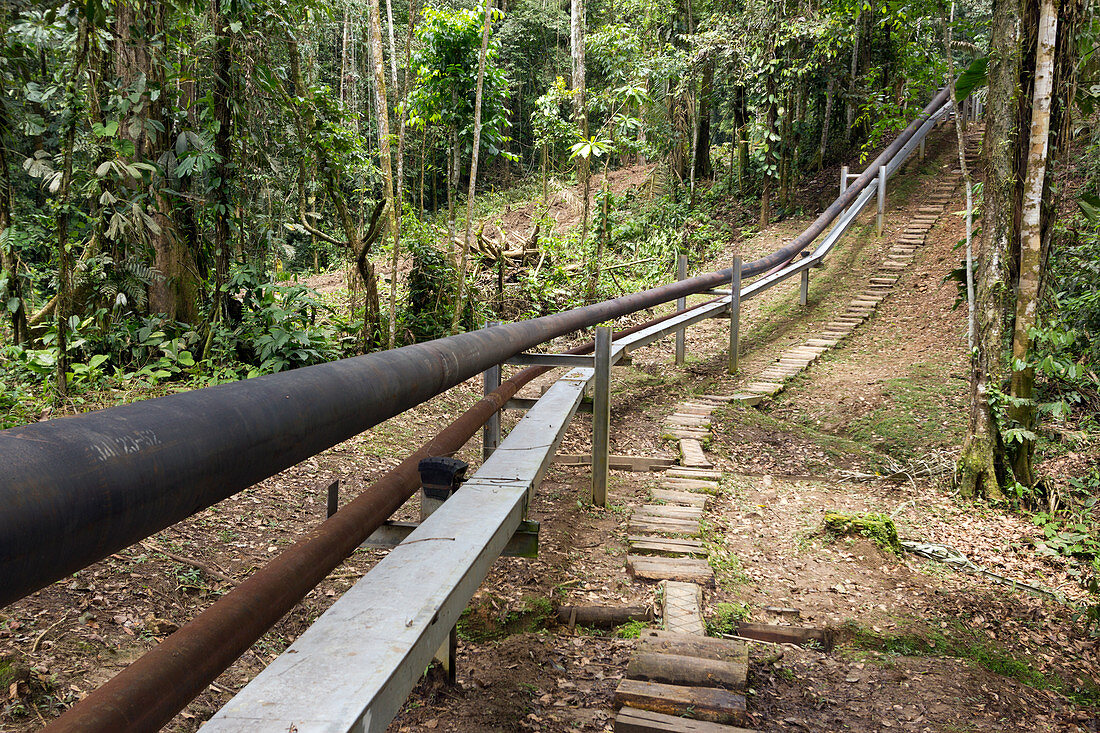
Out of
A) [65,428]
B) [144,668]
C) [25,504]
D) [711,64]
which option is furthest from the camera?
[711,64]

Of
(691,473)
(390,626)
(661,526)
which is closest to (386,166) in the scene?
(691,473)

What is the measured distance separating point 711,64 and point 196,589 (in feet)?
50.9

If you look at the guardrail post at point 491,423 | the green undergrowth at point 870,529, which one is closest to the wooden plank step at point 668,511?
the green undergrowth at point 870,529

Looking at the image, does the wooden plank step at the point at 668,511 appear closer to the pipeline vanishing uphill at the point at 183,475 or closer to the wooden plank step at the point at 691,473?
the wooden plank step at the point at 691,473

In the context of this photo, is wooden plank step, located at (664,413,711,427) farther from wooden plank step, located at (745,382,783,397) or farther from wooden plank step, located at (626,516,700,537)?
wooden plank step, located at (626,516,700,537)

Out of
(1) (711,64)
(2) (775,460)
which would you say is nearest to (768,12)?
(1) (711,64)

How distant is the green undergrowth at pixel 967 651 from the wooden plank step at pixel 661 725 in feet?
3.99

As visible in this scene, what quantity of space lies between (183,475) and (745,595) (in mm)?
3489

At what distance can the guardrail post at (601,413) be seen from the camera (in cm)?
479

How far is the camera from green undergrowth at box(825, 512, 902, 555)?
4.45m

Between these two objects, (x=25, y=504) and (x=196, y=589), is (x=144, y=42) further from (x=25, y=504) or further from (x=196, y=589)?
(x=25, y=504)

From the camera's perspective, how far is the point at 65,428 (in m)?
0.80

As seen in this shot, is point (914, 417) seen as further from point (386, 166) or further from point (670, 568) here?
point (386, 166)

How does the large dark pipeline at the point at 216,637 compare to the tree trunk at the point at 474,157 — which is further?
the tree trunk at the point at 474,157
